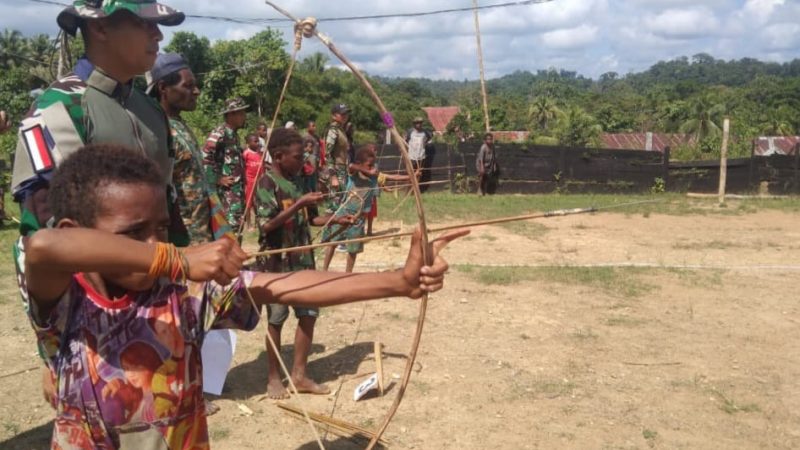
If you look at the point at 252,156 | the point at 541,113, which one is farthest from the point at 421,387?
the point at 541,113

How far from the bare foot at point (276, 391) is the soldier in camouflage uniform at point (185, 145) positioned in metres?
1.08

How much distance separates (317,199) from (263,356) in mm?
1582

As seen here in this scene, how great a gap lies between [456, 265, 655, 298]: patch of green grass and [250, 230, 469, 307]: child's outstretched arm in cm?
522

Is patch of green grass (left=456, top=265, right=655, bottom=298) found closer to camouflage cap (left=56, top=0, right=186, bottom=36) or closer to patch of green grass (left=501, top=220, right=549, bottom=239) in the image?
patch of green grass (left=501, top=220, right=549, bottom=239)

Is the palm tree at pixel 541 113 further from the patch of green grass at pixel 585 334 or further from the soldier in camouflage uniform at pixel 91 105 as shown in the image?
the soldier in camouflage uniform at pixel 91 105

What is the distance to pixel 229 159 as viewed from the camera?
688 centimetres

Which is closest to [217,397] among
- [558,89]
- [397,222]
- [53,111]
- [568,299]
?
[53,111]

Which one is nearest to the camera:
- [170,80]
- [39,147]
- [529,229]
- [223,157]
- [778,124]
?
[39,147]

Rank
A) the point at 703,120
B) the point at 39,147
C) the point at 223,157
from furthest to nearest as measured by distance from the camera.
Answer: the point at 703,120 → the point at 223,157 → the point at 39,147

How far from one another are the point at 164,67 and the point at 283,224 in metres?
1.14

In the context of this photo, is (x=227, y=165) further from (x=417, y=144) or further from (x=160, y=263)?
(x=417, y=144)

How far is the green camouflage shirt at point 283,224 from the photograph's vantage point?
171 inches

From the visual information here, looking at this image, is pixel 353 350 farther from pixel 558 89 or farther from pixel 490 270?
pixel 558 89

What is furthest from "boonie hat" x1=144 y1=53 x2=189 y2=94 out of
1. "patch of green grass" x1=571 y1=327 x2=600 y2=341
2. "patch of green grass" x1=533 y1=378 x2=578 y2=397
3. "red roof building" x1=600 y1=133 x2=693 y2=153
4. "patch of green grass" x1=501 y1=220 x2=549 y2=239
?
"red roof building" x1=600 y1=133 x2=693 y2=153
